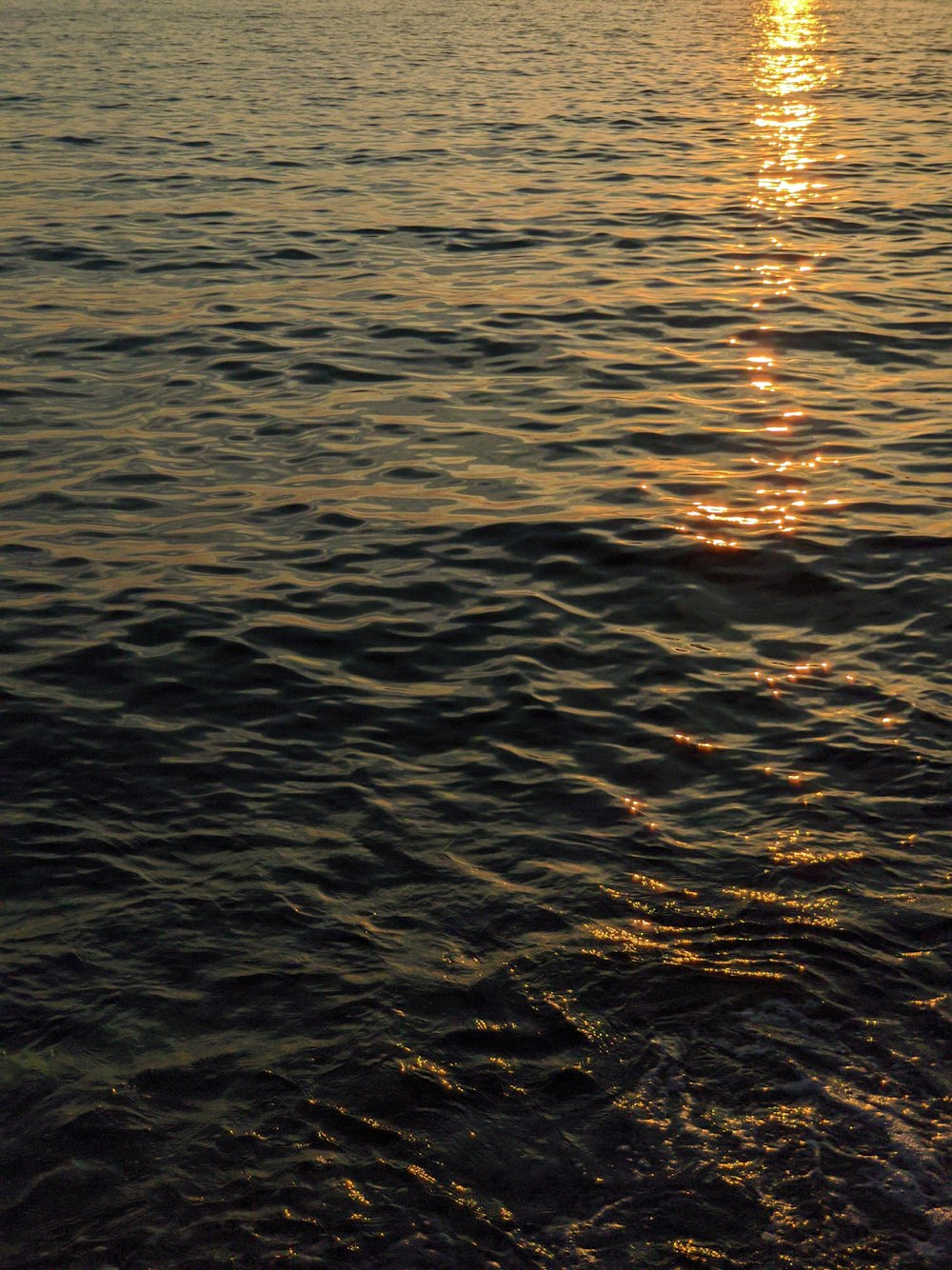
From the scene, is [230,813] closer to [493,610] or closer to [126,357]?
[493,610]

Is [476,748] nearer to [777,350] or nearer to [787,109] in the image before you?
[777,350]

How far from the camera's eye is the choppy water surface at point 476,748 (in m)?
5.84

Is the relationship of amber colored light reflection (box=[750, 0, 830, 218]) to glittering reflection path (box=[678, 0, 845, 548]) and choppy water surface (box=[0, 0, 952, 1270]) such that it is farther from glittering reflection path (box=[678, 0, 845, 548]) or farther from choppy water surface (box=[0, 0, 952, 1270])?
choppy water surface (box=[0, 0, 952, 1270])

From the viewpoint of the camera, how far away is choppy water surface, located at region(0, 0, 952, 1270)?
584 cm

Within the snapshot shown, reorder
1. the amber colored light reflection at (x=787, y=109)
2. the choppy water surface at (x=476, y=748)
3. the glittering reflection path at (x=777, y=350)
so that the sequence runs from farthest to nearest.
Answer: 1. the amber colored light reflection at (x=787, y=109)
2. the glittering reflection path at (x=777, y=350)
3. the choppy water surface at (x=476, y=748)

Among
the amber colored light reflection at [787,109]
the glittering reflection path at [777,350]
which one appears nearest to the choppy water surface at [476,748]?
the glittering reflection path at [777,350]

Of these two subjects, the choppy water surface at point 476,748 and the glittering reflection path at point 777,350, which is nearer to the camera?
the choppy water surface at point 476,748

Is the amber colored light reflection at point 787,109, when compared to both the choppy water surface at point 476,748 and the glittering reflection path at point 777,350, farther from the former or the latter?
the choppy water surface at point 476,748

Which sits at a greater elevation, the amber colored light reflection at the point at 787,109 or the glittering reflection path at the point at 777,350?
the amber colored light reflection at the point at 787,109

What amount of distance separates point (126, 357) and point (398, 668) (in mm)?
8385

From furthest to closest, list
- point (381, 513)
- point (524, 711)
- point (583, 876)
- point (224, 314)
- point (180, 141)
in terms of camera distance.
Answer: point (180, 141) < point (224, 314) < point (381, 513) < point (524, 711) < point (583, 876)

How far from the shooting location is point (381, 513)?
12.6 metres

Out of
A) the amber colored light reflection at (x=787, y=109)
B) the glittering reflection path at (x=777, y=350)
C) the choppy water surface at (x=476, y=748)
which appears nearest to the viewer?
the choppy water surface at (x=476, y=748)

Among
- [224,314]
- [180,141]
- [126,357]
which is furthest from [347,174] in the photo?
[126,357]
